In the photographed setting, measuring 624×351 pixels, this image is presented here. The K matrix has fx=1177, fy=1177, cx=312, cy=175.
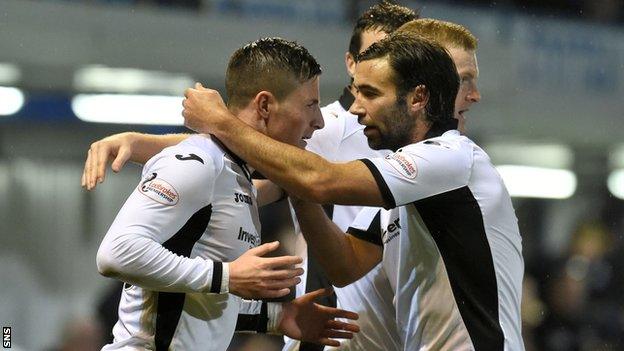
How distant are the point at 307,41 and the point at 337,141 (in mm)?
2968

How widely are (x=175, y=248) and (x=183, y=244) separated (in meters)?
0.02

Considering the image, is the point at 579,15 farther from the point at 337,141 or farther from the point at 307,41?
the point at 337,141

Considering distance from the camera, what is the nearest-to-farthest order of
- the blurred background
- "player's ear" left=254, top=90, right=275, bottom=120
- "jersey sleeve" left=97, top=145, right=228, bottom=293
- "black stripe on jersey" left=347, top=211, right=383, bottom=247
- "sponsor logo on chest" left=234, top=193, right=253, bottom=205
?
1. "jersey sleeve" left=97, top=145, right=228, bottom=293
2. "sponsor logo on chest" left=234, top=193, right=253, bottom=205
3. "player's ear" left=254, top=90, right=275, bottom=120
4. "black stripe on jersey" left=347, top=211, right=383, bottom=247
5. the blurred background

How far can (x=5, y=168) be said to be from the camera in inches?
220

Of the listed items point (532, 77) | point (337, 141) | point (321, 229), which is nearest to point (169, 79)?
point (532, 77)

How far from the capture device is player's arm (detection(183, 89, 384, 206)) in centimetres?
196

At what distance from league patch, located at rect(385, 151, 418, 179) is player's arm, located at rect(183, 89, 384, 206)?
46mm

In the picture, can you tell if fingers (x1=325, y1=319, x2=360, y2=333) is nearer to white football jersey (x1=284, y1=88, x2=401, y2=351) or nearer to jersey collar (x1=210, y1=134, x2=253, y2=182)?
white football jersey (x1=284, y1=88, x2=401, y2=351)

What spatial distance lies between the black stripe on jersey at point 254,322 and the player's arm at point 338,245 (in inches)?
6.7

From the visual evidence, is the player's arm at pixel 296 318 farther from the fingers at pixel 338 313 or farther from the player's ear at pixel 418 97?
the player's ear at pixel 418 97

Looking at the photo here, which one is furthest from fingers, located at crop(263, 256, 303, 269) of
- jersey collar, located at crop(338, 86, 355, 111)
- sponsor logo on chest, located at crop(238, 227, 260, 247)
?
jersey collar, located at crop(338, 86, 355, 111)

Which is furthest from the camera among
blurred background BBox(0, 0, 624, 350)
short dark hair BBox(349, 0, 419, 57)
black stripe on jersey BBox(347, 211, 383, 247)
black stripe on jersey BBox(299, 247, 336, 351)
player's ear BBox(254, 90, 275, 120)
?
blurred background BBox(0, 0, 624, 350)

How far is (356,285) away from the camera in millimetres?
2412

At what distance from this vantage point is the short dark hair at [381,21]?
275 cm
